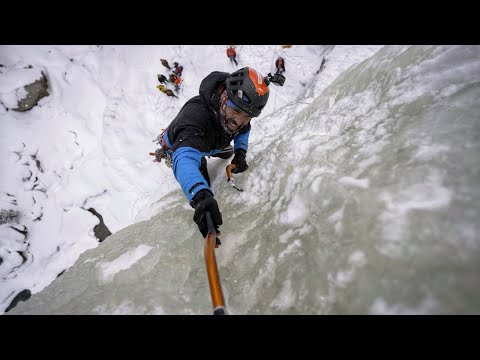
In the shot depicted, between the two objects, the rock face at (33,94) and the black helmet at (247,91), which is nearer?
the black helmet at (247,91)

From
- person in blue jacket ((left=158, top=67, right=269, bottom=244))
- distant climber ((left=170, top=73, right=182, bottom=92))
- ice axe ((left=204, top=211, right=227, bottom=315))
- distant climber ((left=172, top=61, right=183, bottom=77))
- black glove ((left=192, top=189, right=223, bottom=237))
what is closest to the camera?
ice axe ((left=204, top=211, right=227, bottom=315))

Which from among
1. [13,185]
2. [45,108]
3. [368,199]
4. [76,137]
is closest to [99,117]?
[76,137]

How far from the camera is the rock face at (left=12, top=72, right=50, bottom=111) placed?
8.52 m

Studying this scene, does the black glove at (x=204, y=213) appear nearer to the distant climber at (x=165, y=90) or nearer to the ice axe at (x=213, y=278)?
the ice axe at (x=213, y=278)

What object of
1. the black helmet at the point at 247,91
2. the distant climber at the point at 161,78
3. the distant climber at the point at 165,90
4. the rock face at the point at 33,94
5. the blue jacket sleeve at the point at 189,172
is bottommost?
the blue jacket sleeve at the point at 189,172

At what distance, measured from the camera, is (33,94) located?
28.2 feet

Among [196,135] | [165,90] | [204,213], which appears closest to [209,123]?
[196,135]

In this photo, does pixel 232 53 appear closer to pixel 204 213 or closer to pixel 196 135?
pixel 196 135

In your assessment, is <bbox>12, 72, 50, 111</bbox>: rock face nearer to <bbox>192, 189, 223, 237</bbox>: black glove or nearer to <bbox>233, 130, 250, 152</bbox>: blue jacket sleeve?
<bbox>233, 130, 250, 152</bbox>: blue jacket sleeve

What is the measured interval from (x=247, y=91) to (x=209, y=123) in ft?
2.14

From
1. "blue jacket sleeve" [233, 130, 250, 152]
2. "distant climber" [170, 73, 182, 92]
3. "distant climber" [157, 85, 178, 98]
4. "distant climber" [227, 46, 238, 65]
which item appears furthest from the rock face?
"blue jacket sleeve" [233, 130, 250, 152]

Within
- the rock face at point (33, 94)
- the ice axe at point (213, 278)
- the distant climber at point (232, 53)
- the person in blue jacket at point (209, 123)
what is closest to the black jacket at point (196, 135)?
the person in blue jacket at point (209, 123)

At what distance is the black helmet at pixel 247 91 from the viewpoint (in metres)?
2.86

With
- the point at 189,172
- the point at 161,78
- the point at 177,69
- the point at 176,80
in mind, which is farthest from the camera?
the point at 177,69
